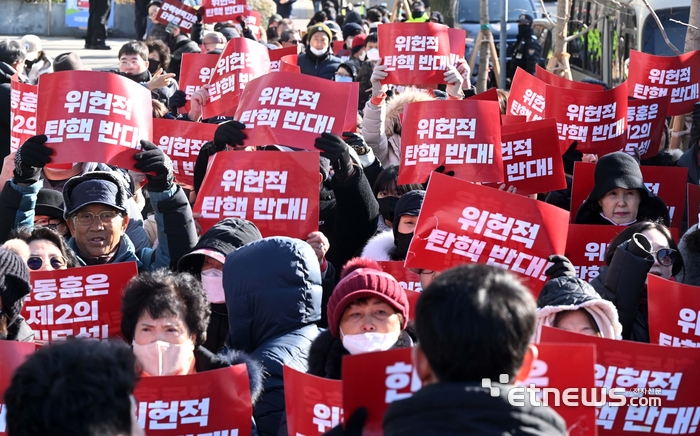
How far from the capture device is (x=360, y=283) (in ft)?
12.1

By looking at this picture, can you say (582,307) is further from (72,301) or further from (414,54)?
(414,54)

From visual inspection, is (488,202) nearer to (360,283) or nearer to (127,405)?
(360,283)

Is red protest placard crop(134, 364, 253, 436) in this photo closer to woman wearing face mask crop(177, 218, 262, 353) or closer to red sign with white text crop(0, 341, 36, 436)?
red sign with white text crop(0, 341, 36, 436)

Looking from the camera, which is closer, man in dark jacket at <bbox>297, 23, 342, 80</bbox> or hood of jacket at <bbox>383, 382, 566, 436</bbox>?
hood of jacket at <bbox>383, 382, 566, 436</bbox>

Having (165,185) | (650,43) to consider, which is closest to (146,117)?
(165,185)

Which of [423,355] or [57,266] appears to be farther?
[57,266]

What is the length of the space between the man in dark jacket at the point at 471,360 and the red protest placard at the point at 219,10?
38.3 ft

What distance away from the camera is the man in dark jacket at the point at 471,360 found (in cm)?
214

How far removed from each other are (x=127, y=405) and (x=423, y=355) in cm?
62

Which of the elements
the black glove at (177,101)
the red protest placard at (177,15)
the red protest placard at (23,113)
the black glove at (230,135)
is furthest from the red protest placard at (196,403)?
the red protest placard at (177,15)

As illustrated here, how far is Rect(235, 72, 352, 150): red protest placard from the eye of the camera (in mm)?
5824

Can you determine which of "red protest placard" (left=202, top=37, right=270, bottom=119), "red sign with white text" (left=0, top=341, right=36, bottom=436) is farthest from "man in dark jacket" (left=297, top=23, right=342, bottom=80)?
"red sign with white text" (left=0, top=341, right=36, bottom=436)

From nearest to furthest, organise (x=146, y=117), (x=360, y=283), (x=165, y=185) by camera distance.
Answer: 1. (x=360, y=283)
2. (x=165, y=185)
3. (x=146, y=117)

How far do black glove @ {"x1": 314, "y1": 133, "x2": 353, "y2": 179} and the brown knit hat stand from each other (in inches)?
65.8
